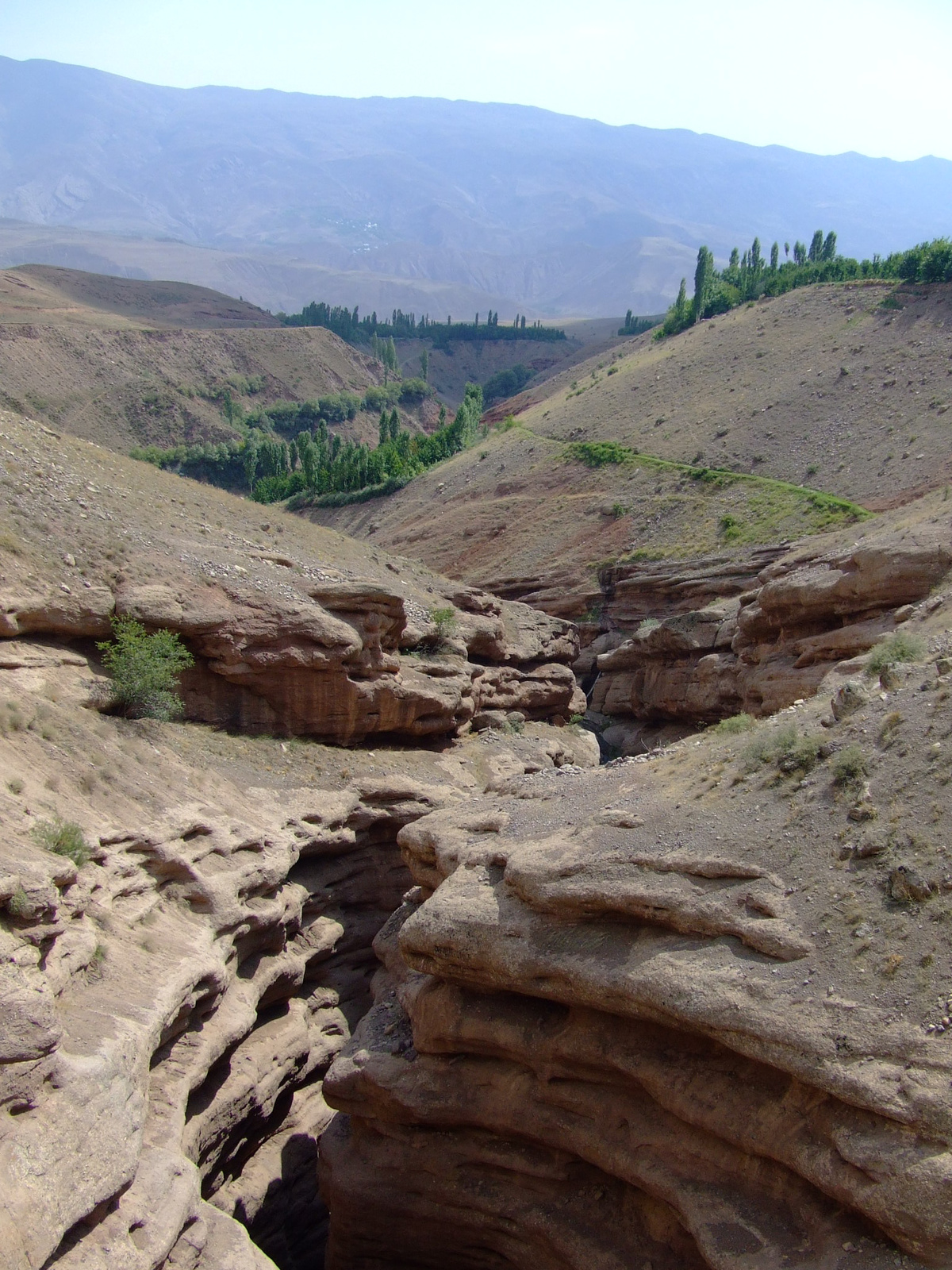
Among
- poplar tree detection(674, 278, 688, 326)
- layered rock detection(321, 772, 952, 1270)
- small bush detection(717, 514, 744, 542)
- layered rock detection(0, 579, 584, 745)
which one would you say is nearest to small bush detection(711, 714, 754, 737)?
layered rock detection(321, 772, 952, 1270)

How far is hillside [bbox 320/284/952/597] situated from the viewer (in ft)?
184

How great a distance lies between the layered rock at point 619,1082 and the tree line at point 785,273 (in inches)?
2508

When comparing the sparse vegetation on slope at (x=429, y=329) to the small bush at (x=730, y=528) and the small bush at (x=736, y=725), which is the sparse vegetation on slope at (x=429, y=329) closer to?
the small bush at (x=730, y=528)

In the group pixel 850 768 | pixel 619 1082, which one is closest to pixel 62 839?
pixel 619 1082

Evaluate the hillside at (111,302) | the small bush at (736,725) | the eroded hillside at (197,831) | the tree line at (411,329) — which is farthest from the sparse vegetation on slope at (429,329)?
the small bush at (736,725)

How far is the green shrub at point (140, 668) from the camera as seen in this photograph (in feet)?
75.7

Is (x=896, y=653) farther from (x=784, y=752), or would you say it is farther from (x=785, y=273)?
(x=785, y=273)

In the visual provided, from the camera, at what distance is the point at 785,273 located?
288 ft

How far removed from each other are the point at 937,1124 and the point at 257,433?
96075 millimetres

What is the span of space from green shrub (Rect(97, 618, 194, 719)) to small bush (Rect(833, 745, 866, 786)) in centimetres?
1412

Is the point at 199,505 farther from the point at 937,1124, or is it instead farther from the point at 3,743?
the point at 937,1124

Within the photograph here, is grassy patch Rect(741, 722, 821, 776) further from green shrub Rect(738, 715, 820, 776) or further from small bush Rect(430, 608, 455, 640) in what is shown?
small bush Rect(430, 608, 455, 640)

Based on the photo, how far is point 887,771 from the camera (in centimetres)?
1547

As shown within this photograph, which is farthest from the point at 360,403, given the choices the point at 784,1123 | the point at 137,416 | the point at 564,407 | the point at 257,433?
the point at 784,1123
